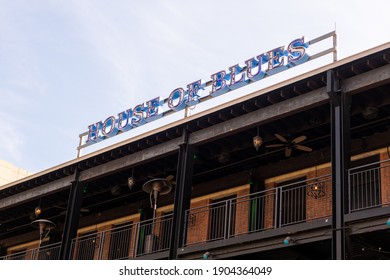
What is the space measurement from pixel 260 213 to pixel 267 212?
24 centimetres

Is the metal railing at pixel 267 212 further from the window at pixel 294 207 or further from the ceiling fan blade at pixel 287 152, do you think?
the ceiling fan blade at pixel 287 152

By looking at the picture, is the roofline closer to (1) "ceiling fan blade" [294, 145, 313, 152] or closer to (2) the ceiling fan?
(2) the ceiling fan

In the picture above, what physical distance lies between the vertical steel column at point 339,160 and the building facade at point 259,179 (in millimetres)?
26

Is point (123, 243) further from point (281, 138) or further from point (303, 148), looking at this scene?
point (281, 138)

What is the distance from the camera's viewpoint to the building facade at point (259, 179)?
17484mm

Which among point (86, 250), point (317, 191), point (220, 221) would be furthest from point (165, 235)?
point (317, 191)

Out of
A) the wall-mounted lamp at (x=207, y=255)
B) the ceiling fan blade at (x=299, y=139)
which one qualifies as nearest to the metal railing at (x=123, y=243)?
the wall-mounted lamp at (x=207, y=255)

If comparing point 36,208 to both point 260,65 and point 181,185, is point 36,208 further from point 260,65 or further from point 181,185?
point 260,65

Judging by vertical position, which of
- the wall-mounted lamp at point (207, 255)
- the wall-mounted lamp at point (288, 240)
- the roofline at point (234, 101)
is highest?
the roofline at point (234, 101)

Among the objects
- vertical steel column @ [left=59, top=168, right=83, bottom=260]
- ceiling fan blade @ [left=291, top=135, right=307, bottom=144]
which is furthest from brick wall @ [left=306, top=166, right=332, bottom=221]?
vertical steel column @ [left=59, top=168, right=83, bottom=260]

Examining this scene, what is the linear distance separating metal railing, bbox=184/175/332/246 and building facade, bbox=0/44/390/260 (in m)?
0.04

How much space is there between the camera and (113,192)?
25266mm

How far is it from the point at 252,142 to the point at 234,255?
3792 millimetres

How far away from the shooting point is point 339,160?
17.2 metres
